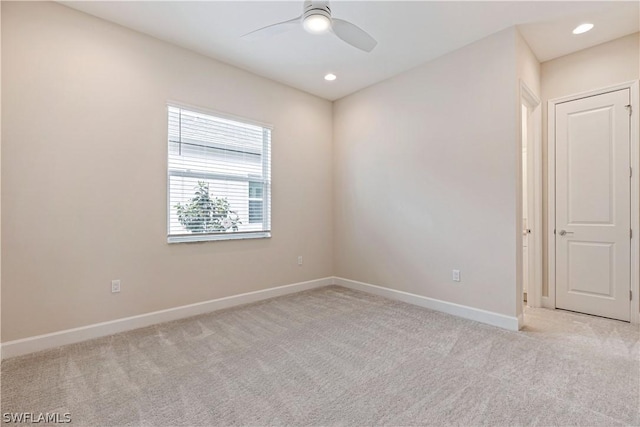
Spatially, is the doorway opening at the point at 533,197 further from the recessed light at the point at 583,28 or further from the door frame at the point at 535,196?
the recessed light at the point at 583,28

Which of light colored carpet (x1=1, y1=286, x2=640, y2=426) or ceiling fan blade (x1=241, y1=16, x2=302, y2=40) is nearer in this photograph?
light colored carpet (x1=1, y1=286, x2=640, y2=426)

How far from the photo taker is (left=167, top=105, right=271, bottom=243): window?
322cm

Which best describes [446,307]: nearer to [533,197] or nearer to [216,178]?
[533,197]

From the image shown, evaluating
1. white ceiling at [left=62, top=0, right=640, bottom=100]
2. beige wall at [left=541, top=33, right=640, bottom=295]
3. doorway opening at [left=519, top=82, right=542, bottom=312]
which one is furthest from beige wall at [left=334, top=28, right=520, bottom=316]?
beige wall at [left=541, top=33, right=640, bottom=295]

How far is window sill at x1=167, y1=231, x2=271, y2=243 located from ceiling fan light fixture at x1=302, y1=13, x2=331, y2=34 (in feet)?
7.83

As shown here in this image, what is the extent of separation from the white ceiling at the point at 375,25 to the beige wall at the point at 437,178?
0.30 meters

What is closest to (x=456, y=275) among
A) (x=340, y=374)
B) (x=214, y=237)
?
(x=340, y=374)

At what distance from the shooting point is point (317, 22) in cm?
193

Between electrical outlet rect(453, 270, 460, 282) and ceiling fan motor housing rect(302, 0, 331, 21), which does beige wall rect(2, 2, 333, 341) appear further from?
electrical outlet rect(453, 270, 460, 282)

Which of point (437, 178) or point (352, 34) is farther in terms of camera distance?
point (437, 178)

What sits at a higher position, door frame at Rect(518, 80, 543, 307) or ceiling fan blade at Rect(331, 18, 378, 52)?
ceiling fan blade at Rect(331, 18, 378, 52)

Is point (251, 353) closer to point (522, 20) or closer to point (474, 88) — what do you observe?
point (474, 88)

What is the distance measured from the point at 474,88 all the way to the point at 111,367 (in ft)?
13.4
